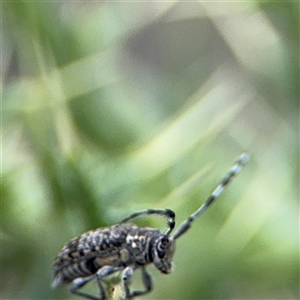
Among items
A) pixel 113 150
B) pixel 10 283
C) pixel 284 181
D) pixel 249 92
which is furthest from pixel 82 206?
pixel 249 92

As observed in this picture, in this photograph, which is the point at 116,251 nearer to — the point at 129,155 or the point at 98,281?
the point at 98,281

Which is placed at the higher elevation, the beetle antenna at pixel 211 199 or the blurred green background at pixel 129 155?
the blurred green background at pixel 129 155

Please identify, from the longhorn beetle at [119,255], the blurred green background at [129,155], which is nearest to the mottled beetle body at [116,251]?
the longhorn beetle at [119,255]

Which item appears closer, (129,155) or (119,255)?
(119,255)

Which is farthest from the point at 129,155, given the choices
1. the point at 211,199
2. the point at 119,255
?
the point at 119,255

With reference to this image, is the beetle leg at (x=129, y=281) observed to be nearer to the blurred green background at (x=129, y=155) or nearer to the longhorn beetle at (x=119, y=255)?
the longhorn beetle at (x=119, y=255)

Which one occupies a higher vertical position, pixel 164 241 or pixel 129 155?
pixel 129 155
